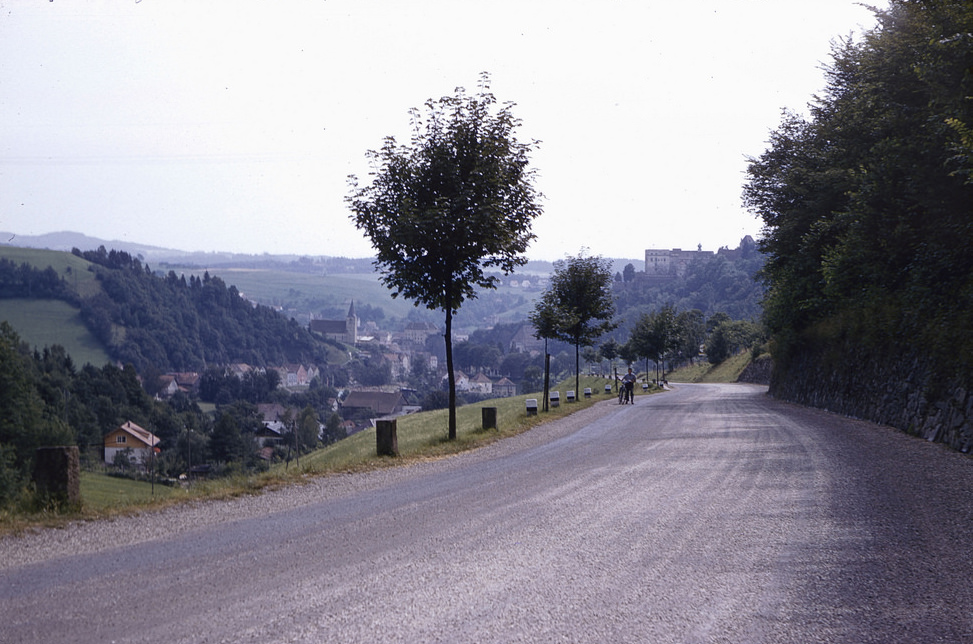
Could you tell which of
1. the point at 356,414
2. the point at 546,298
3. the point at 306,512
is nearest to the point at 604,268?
the point at 546,298

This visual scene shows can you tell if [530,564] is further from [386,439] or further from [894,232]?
[894,232]

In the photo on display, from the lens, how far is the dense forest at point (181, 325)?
150m

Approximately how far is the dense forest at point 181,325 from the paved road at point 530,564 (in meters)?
144

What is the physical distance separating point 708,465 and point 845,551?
5611mm

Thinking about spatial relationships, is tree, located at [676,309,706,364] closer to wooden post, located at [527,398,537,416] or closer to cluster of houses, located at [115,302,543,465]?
cluster of houses, located at [115,302,543,465]

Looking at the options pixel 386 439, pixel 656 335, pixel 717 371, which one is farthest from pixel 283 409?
pixel 386 439

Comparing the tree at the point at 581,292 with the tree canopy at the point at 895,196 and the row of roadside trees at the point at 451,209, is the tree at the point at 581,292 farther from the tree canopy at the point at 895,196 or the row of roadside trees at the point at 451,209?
the row of roadside trees at the point at 451,209

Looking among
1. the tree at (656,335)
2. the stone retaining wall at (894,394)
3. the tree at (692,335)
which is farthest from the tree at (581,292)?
the tree at (692,335)

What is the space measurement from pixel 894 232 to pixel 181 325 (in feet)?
525

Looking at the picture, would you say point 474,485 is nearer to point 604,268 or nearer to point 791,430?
point 791,430

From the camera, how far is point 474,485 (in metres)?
10.4

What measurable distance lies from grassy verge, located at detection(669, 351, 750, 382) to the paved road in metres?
83.8

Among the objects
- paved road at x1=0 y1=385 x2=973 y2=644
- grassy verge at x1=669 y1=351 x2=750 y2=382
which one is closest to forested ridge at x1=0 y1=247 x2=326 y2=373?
grassy verge at x1=669 y1=351 x2=750 y2=382

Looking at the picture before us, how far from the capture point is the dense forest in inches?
5910
